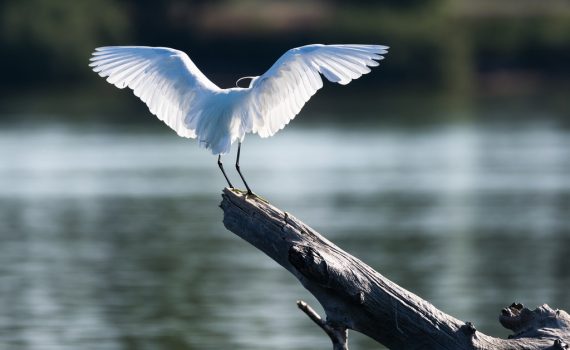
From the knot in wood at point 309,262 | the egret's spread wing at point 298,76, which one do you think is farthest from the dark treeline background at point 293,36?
the knot in wood at point 309,262

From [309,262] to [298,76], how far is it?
1.57 metres

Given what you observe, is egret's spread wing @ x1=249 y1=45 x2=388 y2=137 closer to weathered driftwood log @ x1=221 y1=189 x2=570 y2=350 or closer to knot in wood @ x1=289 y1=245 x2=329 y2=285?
weathered driftwood log @ x1=221 y1=189 x2=570 y2=350

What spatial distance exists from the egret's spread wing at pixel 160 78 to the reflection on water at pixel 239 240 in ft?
17.2

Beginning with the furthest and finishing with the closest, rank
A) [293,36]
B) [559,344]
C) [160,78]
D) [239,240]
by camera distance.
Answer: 1. [293,36]
2. [239,240]
3. [160,78]
4. [559,344]

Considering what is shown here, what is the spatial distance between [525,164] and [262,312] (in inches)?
716

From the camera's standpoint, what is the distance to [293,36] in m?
72.9

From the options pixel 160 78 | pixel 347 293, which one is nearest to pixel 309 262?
pixel 347 293

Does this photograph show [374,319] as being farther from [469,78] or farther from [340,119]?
[469,78]

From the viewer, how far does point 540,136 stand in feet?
133

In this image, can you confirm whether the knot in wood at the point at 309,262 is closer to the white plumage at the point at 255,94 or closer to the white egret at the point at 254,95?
the white egret at the point at 254,95

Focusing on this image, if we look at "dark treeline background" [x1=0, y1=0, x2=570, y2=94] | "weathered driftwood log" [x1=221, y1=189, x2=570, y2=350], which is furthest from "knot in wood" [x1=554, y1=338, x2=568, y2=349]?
"dark treeline background" [x1=0, y1=0, x2=570, y2=94]

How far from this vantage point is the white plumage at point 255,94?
349 inches

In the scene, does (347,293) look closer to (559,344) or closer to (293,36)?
(559,344)

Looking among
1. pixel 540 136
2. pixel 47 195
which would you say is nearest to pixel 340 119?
pixel 540 136
